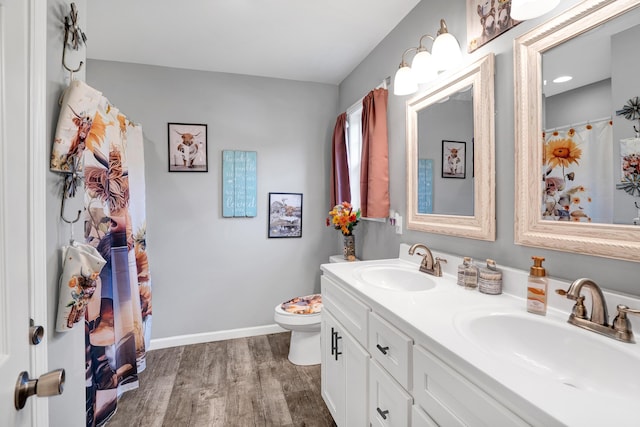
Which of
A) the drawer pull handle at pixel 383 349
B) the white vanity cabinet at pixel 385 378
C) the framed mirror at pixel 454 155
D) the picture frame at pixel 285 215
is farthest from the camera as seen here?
the picture frame at pixel 285 215

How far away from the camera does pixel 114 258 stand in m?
1.85

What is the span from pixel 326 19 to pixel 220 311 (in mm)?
2511

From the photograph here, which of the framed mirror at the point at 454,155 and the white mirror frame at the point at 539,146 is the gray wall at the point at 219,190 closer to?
the framed mirror at the point at 454,155

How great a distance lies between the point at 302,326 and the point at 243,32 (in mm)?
2150

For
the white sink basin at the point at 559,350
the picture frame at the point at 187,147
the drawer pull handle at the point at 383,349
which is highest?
the picture frame at the point at 187,147

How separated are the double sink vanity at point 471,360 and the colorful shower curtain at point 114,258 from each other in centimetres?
121

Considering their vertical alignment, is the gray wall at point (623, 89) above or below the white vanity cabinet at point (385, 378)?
above

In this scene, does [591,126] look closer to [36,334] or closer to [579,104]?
[579,104]

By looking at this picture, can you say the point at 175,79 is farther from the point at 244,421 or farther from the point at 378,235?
the point at 244,421

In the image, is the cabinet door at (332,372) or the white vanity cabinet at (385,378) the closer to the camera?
the white vanity cabinet at (385,378)

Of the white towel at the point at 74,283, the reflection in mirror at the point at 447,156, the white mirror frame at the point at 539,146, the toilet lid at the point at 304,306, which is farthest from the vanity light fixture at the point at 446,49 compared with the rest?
the toilet lid at the point at 304,306

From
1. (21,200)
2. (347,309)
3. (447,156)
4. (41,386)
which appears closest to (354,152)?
(447,156)

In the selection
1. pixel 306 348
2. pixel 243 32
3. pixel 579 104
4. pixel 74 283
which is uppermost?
pixel 243 32

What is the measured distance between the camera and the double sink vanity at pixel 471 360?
1.98 feet
